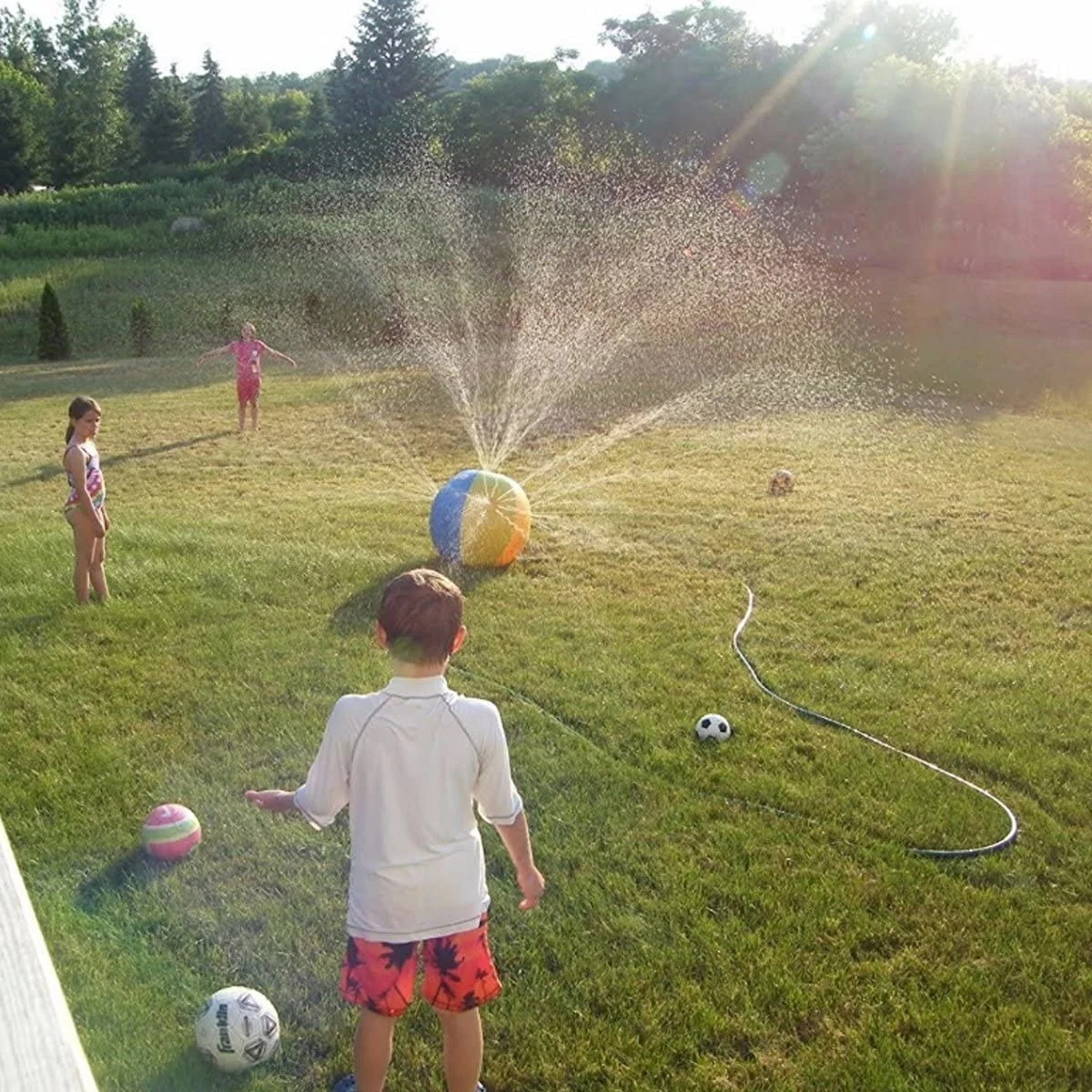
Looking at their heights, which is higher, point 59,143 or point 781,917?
point 59,143

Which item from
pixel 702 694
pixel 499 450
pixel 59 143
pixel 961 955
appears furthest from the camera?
pixel 59 143

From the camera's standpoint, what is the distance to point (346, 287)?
30.1 meters

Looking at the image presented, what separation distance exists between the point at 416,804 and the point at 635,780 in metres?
2.88

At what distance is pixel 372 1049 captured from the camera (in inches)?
125

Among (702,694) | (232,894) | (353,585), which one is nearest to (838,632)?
(702,694)

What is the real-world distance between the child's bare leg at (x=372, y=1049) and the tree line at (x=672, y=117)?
31777mm

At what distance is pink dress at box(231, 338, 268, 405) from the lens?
16250mm

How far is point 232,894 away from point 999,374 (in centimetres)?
2273

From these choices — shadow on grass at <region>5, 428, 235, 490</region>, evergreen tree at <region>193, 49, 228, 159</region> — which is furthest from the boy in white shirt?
evergreen tree at <region>193, 49, 228, 159</region>

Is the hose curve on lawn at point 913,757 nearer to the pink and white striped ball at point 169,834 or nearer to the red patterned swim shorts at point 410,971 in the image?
the red patterned swim shorts at point 410,971

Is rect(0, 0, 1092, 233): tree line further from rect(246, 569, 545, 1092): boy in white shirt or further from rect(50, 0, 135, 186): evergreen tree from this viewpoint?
rect(246, 569, 545, 1092): boy in white shirt

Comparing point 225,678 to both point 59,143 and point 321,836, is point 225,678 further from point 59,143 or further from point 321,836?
point 59,143

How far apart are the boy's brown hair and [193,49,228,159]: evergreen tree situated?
68181mm

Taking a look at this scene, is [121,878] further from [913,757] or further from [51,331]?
[51,331]
